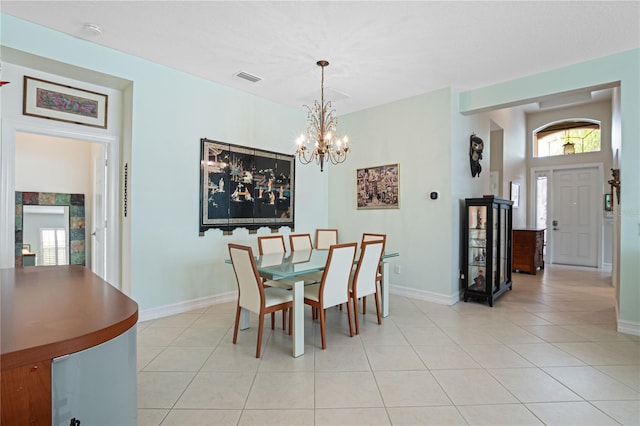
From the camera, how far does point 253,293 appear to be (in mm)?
2705

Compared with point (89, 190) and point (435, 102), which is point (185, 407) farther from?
point (89, 190)

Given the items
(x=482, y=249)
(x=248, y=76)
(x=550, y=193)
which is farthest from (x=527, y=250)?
(x=248, y=76)

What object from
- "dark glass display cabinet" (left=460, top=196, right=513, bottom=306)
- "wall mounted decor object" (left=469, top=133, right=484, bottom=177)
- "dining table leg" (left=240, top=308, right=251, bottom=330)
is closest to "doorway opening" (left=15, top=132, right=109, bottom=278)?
"dining table leg" (left=240, top=308, right=251, bottom=330)

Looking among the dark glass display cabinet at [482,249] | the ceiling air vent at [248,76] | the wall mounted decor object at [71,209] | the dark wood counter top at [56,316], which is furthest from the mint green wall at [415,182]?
the wall mounted decor object at [71,209]

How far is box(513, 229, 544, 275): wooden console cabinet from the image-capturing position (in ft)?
19.9

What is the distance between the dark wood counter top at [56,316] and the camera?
0.77m

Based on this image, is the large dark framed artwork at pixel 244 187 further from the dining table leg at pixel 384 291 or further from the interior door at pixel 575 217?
the interior door at pixel 575 217

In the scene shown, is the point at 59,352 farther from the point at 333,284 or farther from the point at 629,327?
the point at 629,327

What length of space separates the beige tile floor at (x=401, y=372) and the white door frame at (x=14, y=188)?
100cm

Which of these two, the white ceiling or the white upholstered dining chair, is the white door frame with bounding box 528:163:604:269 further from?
the white upholstered dining chair

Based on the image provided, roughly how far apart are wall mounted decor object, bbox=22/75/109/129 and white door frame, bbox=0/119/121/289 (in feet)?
0.37

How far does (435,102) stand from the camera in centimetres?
420

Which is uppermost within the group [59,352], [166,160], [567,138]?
[567,138]

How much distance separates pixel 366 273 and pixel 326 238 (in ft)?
5.57
